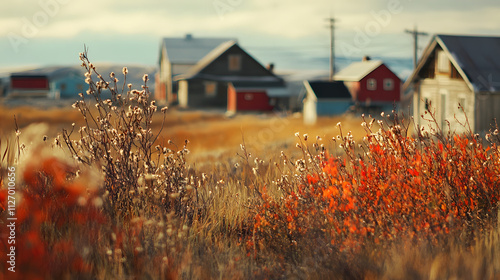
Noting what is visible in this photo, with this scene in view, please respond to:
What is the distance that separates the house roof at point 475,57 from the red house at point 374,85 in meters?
15.8

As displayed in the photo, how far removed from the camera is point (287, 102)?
47.1 m

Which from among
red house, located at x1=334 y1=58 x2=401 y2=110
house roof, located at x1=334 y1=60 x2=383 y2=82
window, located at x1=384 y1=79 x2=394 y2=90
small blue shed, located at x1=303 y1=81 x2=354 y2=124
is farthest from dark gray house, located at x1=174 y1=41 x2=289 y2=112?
window, located at x1=384 y1=79 x2=394 y2=90

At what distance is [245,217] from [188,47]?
52813 mm

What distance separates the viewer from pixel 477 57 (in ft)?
74.5

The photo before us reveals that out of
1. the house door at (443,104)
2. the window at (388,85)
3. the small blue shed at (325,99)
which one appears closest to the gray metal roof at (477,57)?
the house door at (443,104)

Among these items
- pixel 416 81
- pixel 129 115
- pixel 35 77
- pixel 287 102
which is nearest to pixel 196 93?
pixel 287 102

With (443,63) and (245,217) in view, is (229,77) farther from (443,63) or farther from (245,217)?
(245,217)

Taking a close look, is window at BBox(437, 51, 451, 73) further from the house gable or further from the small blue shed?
the house gable

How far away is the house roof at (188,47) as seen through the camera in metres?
54.8

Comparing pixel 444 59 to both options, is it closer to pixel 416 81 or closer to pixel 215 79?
pixel 416 81

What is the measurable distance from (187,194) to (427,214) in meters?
2.20

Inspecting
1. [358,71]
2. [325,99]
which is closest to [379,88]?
[358,71]

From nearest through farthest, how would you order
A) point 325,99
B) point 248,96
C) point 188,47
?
point 325,99 < point 248,96 < point 188,47

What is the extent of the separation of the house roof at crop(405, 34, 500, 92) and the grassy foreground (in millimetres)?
17500
